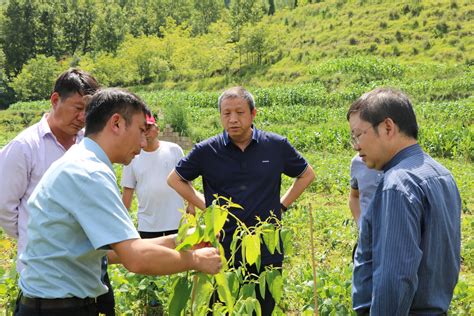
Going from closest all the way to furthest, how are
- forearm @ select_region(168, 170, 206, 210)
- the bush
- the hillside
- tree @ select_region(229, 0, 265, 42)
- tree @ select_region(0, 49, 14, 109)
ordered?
forearm @ select_region(168, 170, 206, 210) < the hillside < the bush < tree @ select_region(229, 0, 265, 42) < tree @ select_region(0, 49, 14, 109)

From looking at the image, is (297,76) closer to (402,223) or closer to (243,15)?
(243,15)

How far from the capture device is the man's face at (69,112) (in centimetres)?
301

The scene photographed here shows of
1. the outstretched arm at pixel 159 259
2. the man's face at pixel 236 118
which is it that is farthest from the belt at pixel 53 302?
the man's face at pixel 236 118

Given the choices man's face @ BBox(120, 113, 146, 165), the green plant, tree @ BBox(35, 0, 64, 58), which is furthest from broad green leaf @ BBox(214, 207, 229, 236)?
tree @ BBox(35, 0, 64, 58)

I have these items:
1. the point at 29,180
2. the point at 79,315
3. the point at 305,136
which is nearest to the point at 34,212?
the point at 79,315

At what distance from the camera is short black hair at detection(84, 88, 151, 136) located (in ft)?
7.03

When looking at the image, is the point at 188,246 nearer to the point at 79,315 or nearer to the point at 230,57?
the point at 79,315

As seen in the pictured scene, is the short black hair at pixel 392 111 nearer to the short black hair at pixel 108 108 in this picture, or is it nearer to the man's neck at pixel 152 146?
the short black hair at pixel 108 108

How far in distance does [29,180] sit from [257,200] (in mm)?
1438

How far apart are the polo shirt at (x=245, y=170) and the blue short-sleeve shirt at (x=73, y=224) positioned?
5.13 feet

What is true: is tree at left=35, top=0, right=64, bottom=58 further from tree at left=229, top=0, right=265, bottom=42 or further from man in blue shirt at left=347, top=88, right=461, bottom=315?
man in blue shirt at left=347, top=88, right=461, bottom=315

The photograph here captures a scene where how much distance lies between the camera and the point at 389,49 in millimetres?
33625

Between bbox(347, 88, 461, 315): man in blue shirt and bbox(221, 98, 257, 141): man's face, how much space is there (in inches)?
59.2

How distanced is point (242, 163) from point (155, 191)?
120 cm
